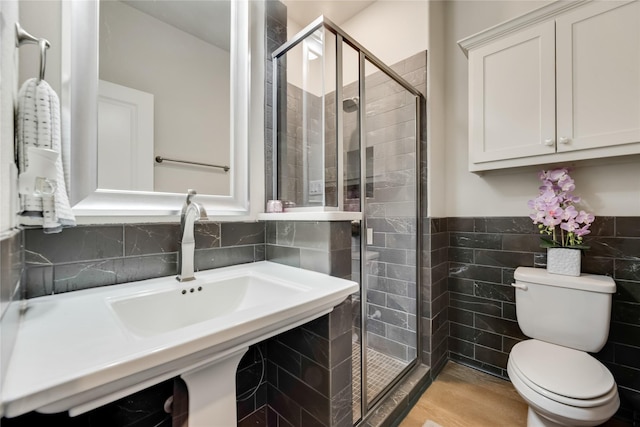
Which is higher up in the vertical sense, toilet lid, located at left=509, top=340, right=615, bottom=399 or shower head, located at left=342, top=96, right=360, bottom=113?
shower head, located at left=342, top=96, right=360, bottom=113

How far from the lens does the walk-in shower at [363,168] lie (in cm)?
131

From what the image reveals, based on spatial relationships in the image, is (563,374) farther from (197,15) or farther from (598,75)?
(197,15)

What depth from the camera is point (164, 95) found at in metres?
1.12

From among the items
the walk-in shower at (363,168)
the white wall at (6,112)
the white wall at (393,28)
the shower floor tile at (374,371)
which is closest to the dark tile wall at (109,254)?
the white wall at (6,112)

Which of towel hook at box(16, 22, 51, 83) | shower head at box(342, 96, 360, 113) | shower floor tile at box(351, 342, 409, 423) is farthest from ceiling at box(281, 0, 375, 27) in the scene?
shower floor tile at box(351, 342, 409, 423)

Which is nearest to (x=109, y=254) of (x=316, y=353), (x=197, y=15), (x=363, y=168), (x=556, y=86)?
→ (x=316, y=353)

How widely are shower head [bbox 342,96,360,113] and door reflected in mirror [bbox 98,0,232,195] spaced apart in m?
0.58

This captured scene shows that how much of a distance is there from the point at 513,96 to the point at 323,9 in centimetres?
150

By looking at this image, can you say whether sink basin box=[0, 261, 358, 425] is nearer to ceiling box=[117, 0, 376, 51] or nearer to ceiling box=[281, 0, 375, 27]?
ceiling box=[117, 0, 376, 51]

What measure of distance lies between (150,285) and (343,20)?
247 centimetres

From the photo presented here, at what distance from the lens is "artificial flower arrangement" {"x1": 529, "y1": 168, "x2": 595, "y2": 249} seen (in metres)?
1.38

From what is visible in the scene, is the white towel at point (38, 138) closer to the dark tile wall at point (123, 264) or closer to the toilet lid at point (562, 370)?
the dark tile wall at point (123, 264)

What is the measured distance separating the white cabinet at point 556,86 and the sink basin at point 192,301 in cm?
151

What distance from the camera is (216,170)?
1.26m
